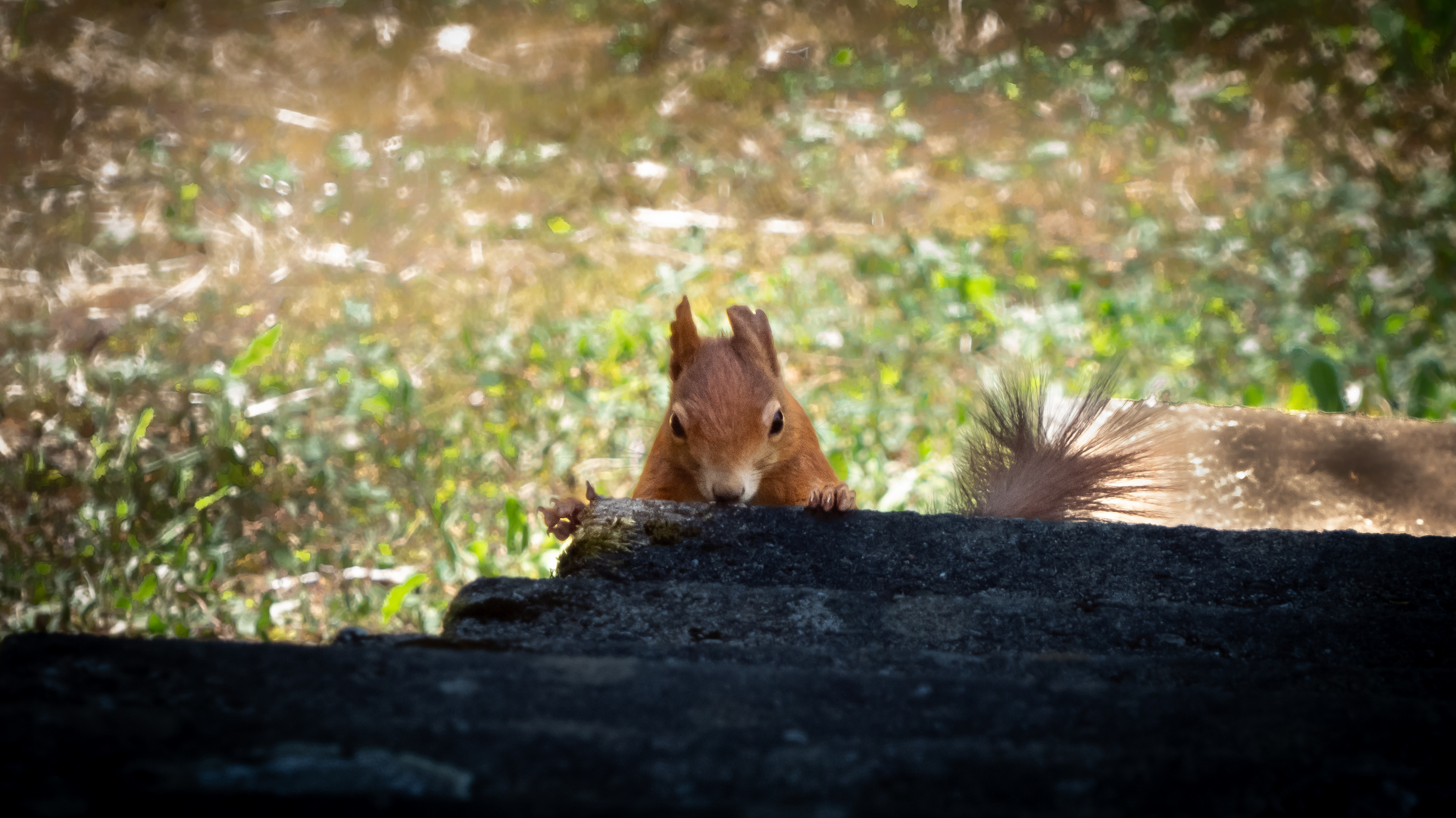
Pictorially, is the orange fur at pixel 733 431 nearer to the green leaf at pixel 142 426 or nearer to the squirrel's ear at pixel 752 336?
the squirrel's ear at pixel 752 336

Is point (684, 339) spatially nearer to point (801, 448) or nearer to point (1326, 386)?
point (801, 448)

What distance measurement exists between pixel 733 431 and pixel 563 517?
42 cm

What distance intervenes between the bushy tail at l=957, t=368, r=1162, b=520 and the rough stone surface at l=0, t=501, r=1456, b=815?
2.23ft

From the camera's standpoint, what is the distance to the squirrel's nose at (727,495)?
2078 millimetres

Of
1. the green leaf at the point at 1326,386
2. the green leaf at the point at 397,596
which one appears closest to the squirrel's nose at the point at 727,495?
the green leaf at the point at 397,596

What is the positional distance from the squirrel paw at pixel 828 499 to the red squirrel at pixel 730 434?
70 mm

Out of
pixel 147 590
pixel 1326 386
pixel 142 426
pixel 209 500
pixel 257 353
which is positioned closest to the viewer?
pixel 147 590

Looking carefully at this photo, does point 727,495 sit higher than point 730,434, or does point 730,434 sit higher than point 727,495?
point 730,434

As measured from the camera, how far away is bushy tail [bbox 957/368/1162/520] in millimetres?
2287

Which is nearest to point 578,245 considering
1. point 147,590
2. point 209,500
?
point 209,500

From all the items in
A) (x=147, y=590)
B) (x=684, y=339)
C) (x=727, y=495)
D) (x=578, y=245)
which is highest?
(x=578, y=245)

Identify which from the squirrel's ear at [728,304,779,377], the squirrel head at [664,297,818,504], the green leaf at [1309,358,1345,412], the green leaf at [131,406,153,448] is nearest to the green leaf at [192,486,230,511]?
the green leaf at [131,406,153,448]

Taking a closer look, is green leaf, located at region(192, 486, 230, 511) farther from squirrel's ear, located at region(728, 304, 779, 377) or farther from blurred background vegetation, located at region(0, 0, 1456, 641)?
squirrel's ear, located at region(728, 304, 779, 377)

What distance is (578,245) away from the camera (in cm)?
543
